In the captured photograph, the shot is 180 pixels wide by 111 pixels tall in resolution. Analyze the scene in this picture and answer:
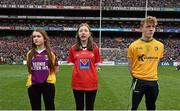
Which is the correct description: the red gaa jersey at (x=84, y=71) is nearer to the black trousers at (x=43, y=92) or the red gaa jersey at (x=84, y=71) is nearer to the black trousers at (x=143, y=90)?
the black trousers at (x=43, y=92)

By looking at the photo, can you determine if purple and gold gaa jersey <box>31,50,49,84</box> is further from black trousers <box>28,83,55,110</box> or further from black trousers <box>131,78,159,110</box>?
black trousers <box>131,78,159,110</box>

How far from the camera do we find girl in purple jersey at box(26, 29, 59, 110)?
8.23 meters

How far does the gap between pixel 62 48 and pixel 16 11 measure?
13.8 meters

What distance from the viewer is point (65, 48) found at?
68.7 meters

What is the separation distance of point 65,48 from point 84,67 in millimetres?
60610

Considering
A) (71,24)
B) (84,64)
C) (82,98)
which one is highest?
(84,64)

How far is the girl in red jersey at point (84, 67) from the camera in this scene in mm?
8219

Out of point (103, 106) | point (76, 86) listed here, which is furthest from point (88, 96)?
point (103, 106)

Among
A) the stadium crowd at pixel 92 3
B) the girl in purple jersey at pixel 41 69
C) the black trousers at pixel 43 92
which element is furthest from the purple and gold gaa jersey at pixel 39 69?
the stadium crowd at pixel 92 3

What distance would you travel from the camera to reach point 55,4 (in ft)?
244

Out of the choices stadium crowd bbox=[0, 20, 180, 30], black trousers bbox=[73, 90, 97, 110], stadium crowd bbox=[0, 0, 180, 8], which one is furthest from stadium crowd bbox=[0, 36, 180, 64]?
black trousers bbox=[73, 90, 97, 110]

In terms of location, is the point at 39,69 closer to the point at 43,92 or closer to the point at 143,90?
the point at 43,92

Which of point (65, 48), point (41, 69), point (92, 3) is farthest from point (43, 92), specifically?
point (92, 3)

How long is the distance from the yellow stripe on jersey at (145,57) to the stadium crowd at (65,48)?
170 feet
